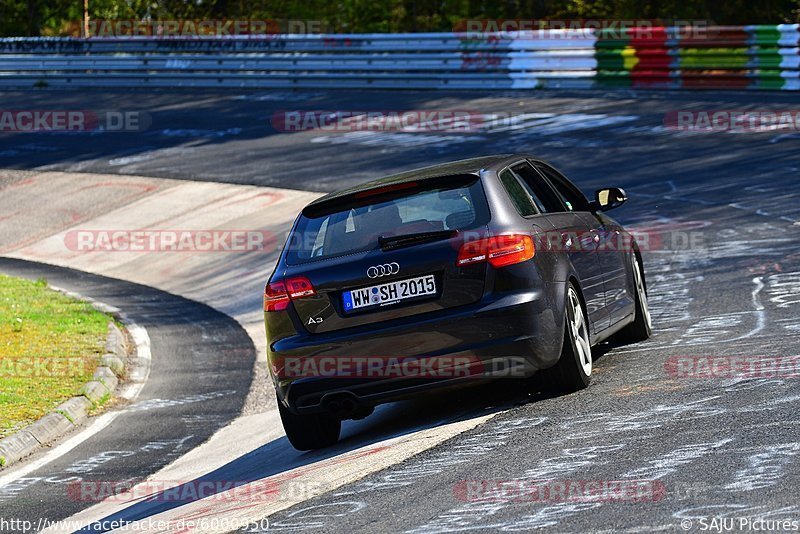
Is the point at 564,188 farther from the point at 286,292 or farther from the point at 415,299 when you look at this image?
the point at 286,292

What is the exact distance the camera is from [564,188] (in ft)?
31.7

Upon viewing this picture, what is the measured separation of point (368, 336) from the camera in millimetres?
7723

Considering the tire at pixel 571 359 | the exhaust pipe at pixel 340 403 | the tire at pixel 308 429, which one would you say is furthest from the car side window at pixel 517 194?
the tire at pixel 308 429

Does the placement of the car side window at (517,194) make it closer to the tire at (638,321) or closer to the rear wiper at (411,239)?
the rear wiper at (411,239)

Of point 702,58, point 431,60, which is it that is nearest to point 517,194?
point 702,58

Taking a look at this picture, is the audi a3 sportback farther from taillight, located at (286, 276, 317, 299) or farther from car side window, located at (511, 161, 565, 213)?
car side window, located at (511, 161, 565, 213)

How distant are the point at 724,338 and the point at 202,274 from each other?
30.0 ft

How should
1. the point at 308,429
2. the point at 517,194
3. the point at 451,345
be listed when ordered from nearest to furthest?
the point at 451,345
the point at 308,429
the point at 517,194

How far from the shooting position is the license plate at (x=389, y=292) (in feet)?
25.3

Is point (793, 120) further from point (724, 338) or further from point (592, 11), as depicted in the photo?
point (592, 11)

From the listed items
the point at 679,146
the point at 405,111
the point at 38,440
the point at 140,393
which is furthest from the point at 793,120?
the point at 38,440

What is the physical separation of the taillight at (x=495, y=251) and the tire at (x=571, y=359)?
54 centimetres

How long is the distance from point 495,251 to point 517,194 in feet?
2.68

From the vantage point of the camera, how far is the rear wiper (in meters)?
7.76
